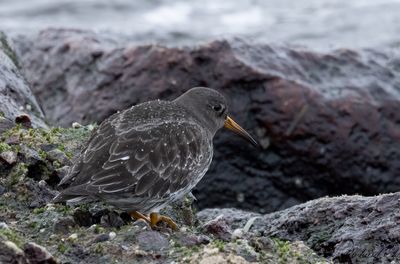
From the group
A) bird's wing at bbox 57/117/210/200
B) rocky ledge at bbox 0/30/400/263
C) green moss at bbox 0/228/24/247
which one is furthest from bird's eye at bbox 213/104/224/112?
green moss at bbox 0/228/24/247

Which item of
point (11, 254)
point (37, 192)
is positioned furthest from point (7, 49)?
point (11, 254)

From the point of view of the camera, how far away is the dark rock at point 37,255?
4.98m

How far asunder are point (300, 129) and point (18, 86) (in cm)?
348

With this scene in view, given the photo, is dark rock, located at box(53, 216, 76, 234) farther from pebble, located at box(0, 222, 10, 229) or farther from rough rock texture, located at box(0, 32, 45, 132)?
rough rock texture, located at box(0, 32, 45, 132)

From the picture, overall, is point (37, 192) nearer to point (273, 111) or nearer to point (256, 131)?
point (256, 131)

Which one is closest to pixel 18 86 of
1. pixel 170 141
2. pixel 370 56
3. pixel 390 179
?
pixel 170 141

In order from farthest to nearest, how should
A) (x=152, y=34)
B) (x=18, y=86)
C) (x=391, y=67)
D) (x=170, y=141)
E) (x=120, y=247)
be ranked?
(x=152, y=34) → (x=391, y=67) → (x=18, y=86) → (x=170, y=141) → (x=120, y=247)

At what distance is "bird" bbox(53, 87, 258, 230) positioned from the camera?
6133 millimetres

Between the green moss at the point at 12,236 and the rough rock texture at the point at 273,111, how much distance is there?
495cm

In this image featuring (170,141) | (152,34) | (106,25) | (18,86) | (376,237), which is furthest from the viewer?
(106,25)

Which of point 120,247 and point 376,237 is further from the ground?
point 120,247

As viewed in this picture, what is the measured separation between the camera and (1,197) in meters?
6.14

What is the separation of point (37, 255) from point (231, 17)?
1371 cm

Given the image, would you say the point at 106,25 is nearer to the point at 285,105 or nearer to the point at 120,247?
the point at 285,105
